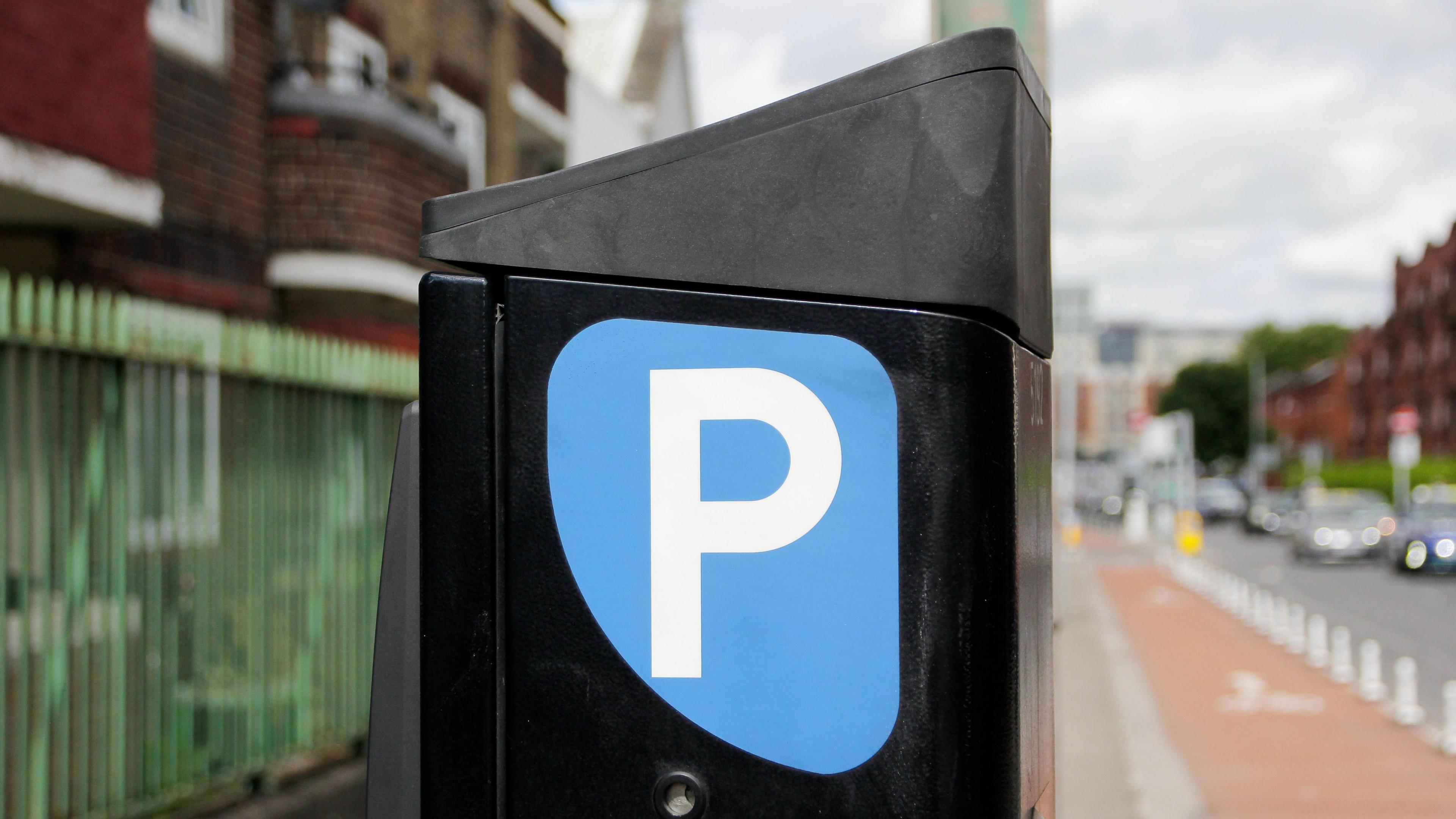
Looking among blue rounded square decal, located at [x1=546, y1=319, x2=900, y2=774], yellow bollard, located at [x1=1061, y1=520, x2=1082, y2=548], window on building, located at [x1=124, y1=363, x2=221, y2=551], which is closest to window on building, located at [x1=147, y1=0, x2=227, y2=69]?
window on building, located at [x1=124, y1=363, x2=221, y2=551]

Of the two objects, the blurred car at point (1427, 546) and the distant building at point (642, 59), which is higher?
the distant building at point (642, 59)

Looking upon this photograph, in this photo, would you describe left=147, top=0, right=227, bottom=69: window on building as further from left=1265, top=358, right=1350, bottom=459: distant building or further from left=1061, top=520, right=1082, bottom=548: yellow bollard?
left=1265, top=358, right=1350, bottom=459: distant building

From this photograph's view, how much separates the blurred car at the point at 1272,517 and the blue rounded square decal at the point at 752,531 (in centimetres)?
4267

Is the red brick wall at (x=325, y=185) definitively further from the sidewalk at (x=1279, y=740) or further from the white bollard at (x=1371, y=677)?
the white bollard at (x=1371, y=677)

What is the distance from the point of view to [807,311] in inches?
55.1

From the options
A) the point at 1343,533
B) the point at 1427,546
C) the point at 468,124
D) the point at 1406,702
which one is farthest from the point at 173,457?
the point at 1343,533

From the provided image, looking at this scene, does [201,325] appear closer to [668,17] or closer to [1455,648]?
[1455,648]

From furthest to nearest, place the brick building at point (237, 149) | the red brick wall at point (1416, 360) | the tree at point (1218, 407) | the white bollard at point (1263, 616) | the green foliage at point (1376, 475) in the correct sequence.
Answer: the tree at point (1218, 407), the red brick wall at point (1416, 360), the green foliage at point (1376, 475), the white bollard at point (1263, 616), the brick building at point (237, 149)

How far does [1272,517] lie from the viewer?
41438 mm

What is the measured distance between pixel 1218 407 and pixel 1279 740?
8462cm

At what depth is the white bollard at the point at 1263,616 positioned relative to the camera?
1509 cm

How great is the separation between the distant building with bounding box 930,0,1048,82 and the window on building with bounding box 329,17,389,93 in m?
5.25

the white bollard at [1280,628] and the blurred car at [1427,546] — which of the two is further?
the blurred car at [1427,546]

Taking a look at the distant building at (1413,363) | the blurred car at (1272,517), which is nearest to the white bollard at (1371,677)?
the blurred car at (1272,517)
